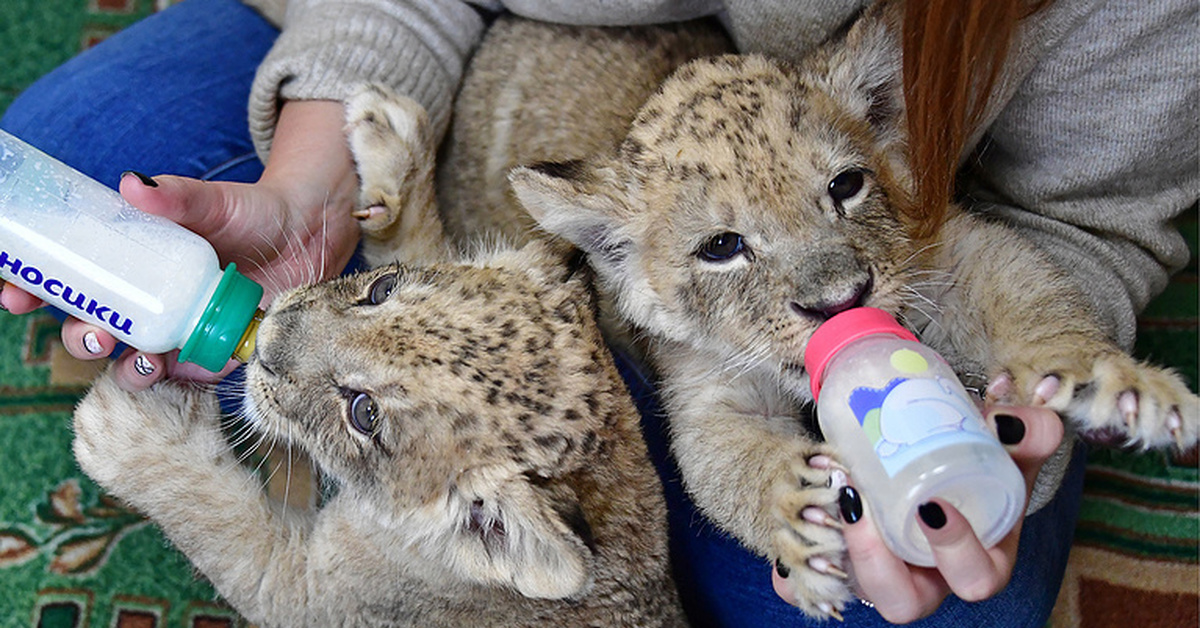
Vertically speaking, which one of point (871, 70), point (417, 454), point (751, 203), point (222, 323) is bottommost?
point (417, 454)

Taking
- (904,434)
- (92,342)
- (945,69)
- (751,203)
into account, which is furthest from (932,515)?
(92,342)

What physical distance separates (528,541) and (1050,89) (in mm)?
1308

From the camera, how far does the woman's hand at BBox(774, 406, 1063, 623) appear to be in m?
1.28

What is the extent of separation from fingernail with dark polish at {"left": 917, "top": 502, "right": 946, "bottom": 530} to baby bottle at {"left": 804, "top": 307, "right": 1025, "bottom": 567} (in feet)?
0.05

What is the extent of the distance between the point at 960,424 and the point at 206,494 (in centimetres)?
160

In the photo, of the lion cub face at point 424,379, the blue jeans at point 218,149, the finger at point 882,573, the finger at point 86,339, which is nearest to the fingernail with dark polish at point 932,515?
the finger at point 882,573

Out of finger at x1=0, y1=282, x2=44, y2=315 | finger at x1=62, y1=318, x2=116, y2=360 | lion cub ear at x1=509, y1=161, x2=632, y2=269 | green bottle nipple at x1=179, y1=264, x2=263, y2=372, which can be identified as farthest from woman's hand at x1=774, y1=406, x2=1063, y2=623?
finger at x1=0, y1=282, x2=44, y2=315

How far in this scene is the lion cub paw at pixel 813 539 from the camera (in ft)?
4.76

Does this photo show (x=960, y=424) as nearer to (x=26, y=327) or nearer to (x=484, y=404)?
(x=484, y=404)

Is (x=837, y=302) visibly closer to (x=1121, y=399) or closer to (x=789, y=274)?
(x=789, y=274)

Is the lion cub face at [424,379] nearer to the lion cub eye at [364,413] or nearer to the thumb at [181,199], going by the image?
the lion cub eye at [364,413]

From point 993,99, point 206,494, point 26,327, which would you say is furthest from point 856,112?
point 26,327

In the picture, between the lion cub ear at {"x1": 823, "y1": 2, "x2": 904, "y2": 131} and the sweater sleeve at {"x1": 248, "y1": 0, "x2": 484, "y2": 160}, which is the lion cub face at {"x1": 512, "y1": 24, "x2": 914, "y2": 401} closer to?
the lion cub ear at {"x1": 823, "y1": 2, "x2": 904, "y2": 131}

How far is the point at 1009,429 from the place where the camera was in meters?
1.38
